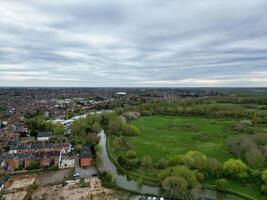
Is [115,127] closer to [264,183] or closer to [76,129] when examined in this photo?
[76,129]

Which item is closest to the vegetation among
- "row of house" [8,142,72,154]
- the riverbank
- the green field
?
the green field

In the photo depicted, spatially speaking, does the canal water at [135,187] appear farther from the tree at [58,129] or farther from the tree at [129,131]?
the tree at [58,129]

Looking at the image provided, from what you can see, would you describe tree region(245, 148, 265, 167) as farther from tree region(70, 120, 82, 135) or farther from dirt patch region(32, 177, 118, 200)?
tree region(70, 120, 82, 135)

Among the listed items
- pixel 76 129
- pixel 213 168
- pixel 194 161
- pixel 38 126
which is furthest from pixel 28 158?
pixel 213 168

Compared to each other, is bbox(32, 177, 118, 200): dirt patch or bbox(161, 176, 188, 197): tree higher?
bbox(161, 176, 188, 197): tree

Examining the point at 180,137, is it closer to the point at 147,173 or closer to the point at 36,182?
the point at 147,173

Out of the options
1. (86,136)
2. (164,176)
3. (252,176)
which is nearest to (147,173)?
(164,176)
